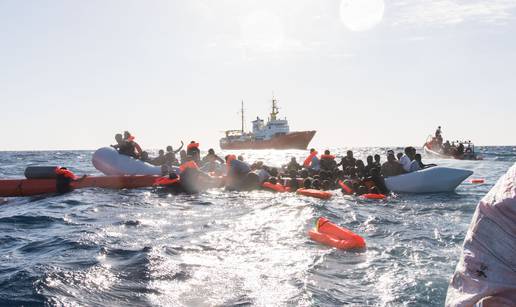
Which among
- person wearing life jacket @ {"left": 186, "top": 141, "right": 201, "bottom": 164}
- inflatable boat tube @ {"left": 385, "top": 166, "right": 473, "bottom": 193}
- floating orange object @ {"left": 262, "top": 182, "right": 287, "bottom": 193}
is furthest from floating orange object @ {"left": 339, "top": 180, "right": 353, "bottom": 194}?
person wearing life jacket @ {"left": 186, "top": 141, "right": 201, "bottom": 164}

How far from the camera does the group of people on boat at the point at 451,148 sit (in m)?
37.9

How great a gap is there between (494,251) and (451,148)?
40.8 m

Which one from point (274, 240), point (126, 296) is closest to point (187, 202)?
point (274, 240)

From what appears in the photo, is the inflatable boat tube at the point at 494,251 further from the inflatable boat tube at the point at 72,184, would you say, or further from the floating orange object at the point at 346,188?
the inflatable boat tube at the point at 72,184

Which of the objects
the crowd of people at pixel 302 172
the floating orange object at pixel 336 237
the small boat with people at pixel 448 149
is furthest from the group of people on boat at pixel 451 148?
the floating orange object at pixel 336 237

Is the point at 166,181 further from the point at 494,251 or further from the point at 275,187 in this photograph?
the point at 494,251

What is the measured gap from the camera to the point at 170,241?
27.0 feet

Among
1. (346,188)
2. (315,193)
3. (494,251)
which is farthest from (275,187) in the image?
(494,251)

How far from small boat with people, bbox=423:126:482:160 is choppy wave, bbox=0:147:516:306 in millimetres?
28153

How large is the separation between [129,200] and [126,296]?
8946 millimetres

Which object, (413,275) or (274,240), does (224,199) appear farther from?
(413,275)

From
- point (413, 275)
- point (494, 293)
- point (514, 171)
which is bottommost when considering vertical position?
point (413, 275)

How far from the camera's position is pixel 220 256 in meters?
7.22

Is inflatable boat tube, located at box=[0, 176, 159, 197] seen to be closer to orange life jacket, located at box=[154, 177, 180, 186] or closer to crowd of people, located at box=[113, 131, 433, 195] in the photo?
orange life jacket, located at box=[154, 177, 180, 186]
